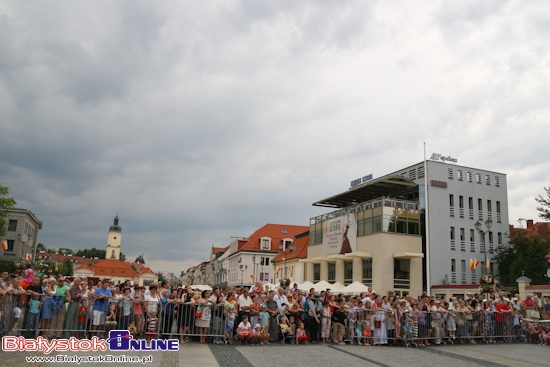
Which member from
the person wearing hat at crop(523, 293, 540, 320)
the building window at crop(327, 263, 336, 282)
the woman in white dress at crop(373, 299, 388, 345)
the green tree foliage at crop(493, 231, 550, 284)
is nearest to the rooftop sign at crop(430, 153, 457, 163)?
the green tree foliage at crop(493, 231, 550, 284)

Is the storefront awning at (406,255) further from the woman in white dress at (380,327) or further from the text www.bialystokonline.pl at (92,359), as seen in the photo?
the text www.bialystokonline.pl at (92,359)

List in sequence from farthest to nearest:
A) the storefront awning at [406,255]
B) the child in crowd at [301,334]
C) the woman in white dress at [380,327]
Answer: the storefront awning at [406,255], the woman in white dress at [380,327], the child in crowd at [301,334]

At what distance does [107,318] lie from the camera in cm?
1305

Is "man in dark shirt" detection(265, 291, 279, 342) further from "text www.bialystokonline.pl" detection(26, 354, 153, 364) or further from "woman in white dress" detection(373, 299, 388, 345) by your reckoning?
"text www.bialystokonline.pl" detection(26, 354, 153, 364)

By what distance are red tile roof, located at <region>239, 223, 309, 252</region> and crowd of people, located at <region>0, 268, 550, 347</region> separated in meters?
67.7

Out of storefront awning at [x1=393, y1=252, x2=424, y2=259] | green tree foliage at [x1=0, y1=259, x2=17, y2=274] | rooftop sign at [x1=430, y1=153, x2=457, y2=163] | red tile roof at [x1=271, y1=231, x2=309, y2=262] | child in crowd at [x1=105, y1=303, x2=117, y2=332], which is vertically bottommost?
child in crowd at [x1=105, y1=303, x2=117, y2=332]

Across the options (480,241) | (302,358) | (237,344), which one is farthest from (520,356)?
(480,241)

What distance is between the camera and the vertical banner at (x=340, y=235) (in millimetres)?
47594

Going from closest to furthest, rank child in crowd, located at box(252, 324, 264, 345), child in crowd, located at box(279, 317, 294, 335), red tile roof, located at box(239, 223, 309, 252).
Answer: child in crowd, located at box(252, 324, 264, 345)
child in crowd, located at box(279, 317, 294, 335)
red tile roof, located at box(239, 223, 309, 252)

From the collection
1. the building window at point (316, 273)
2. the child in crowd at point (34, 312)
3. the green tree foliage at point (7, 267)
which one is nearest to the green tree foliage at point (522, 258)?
the building window at point (316, 273)

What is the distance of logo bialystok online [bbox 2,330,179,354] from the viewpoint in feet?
36.1

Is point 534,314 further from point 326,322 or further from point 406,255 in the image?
point 406,255

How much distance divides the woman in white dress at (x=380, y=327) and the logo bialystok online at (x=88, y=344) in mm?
6873

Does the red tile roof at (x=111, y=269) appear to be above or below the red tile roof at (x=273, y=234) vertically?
below
